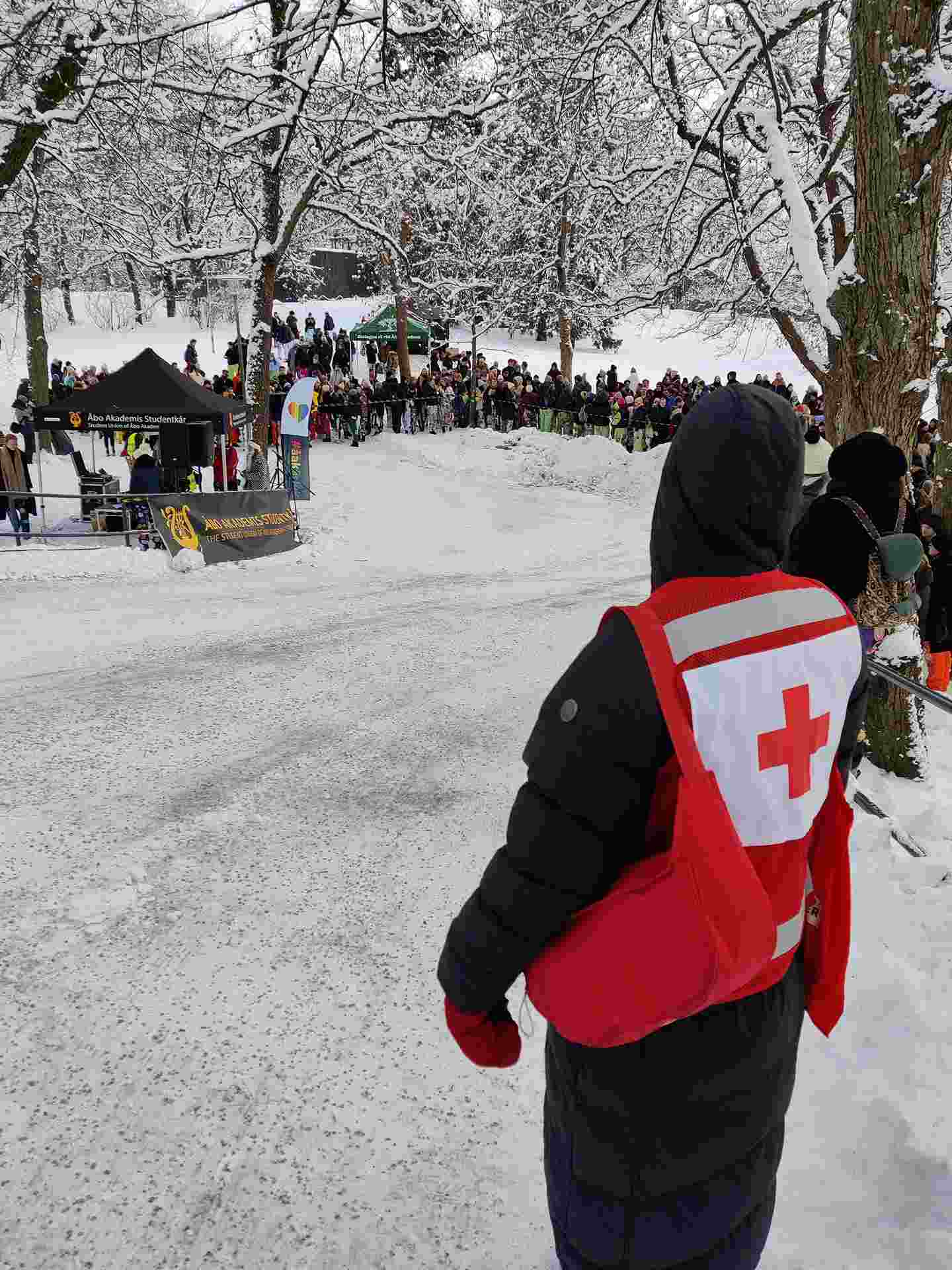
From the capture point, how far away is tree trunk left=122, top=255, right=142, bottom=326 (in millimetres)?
17609

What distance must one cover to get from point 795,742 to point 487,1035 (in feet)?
2.33

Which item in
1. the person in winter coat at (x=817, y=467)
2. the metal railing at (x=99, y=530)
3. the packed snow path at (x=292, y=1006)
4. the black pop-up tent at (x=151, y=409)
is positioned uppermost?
the black pop-up tent at (x=151, y=409)

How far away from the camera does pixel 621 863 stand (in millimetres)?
1452

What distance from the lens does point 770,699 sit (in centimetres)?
140

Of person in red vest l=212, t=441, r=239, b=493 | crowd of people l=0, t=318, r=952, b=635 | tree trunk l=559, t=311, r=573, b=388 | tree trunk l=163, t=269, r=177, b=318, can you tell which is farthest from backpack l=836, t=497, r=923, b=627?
tree trunk l=559, t=311, r=573, b=388

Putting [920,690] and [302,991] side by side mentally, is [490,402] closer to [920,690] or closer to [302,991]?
[920,690]

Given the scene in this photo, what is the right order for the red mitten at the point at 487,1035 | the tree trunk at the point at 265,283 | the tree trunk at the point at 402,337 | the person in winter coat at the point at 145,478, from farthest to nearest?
the tree trunk at the point at 402,337 → the tree trunk at the point at 265,283 → the person in winter coat at the point at 145,478 → the red mitten at the point at 487,1035

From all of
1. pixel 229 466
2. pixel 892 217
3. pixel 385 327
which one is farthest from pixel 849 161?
pixel 385 327

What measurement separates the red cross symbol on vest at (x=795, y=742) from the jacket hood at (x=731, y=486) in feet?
0.71

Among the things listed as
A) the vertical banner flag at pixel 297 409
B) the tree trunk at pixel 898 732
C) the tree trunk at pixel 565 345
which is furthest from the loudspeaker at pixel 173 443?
the tree trunk at pixel 565 345

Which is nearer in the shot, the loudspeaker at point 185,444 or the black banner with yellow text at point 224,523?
the black banner with yellow text at point 224,523

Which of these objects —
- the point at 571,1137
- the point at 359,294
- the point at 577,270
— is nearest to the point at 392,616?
the point at 571,1137

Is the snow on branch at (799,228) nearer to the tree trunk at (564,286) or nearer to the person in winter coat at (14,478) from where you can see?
the person in winter coat at (14,478)

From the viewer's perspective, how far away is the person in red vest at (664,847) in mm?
1374
